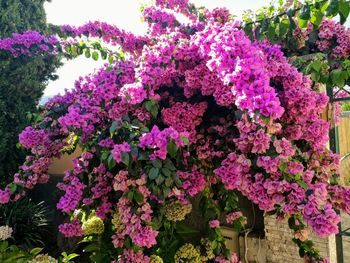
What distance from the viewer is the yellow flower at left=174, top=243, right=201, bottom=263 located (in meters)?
2.31

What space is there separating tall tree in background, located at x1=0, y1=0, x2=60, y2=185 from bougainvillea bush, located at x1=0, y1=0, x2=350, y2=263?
6.86 feet

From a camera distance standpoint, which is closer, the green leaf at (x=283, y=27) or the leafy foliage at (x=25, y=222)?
the green leaf at (x=283, y=27)

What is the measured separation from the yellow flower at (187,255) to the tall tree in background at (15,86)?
293 cm

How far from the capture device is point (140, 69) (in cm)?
194

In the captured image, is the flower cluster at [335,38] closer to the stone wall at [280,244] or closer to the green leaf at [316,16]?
the green leaf at [316,16]

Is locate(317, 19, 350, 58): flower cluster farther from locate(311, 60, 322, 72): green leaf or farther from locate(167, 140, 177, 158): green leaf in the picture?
locate(167, 140, 177, 158): green leaf

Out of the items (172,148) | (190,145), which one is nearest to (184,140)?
(172,148)

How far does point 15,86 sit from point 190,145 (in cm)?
340

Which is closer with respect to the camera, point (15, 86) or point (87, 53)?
point (87, 53)

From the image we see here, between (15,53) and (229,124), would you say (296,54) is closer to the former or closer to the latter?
(229,124)

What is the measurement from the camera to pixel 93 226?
2375 millimetres

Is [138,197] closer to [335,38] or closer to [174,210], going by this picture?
[174,210]

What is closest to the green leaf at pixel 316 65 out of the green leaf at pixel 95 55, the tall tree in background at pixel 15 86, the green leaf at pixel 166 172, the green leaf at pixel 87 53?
the green leaf at pixel 166 172

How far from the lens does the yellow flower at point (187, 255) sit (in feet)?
7.57
